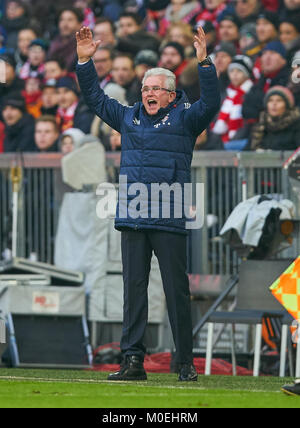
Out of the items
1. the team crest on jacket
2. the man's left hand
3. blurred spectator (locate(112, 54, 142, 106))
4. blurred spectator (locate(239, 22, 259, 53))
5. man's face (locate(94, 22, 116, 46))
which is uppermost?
man's face (locate(94, 22, 116, 46))

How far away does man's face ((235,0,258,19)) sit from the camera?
18.1 meters

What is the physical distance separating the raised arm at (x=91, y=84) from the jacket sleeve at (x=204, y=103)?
0.56 metres

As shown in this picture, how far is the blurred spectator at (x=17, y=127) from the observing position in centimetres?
1769

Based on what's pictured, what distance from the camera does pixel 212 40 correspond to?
18156 millimetres

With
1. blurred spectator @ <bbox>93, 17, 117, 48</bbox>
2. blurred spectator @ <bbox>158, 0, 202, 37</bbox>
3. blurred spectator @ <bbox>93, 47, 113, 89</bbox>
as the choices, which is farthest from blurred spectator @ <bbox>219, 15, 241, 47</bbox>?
blurred spectator @ <bbox>93, 17, 117, 48</bbox>

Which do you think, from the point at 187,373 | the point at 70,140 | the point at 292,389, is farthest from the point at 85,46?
the point at 70,140

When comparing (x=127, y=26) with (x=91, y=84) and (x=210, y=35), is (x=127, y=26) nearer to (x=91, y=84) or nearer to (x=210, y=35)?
(x=210, y=35)

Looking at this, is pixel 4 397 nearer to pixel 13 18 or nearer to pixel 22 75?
pixel 22 75

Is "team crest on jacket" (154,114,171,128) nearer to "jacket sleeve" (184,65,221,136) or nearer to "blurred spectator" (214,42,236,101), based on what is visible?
"jacket sleeve" (184,65,221,136)

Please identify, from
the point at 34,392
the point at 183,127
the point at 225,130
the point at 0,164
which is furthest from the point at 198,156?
the point at 34,392

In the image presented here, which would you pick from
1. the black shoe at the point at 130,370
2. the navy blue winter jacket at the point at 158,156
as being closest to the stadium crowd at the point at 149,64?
the navy blue winter jacket at the point at 158,156

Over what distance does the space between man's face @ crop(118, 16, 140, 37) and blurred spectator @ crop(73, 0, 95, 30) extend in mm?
1543

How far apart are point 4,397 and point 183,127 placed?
8.64 ft
